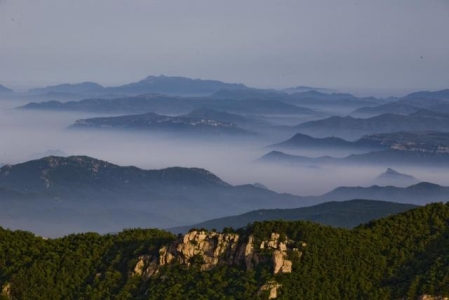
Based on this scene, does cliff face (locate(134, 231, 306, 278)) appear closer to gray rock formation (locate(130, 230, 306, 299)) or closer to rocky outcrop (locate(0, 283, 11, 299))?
gray rock formation (locate(130, 230, 306, 299))

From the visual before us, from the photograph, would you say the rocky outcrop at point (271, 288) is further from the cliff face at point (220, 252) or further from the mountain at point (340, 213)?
the mountain at point (340, 213)

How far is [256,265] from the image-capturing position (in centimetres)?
6256

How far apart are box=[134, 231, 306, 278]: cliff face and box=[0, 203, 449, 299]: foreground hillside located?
A: 55 mm

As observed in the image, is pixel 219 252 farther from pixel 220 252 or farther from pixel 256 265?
pixel 256 265

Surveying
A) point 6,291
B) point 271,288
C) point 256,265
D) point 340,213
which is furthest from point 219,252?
point 340,213

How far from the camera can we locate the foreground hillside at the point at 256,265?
201 feet

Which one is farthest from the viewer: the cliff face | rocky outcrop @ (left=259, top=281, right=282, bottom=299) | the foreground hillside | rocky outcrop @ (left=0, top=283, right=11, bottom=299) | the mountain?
the mountain

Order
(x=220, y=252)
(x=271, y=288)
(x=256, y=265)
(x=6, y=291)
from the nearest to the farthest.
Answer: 1. (x=271, y=288)
2. (x=256, y=265)
3. (x=220, y=252)
4. (x=6, y=291)

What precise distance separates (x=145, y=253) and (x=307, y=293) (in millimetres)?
10896

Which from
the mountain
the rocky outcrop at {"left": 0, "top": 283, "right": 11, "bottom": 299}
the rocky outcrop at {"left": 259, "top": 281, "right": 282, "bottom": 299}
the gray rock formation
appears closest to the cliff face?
the gray rock formation

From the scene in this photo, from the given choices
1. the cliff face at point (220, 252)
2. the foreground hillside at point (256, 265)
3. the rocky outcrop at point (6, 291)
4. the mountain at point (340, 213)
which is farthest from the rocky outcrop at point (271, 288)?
the mountain at point (340, 213)

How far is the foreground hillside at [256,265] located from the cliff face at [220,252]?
0.18 feet

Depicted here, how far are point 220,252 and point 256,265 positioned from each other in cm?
244

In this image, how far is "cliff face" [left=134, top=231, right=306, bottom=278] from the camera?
62.7 metres
